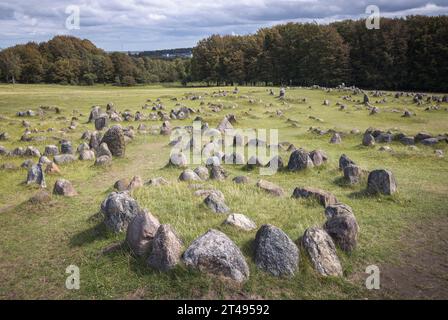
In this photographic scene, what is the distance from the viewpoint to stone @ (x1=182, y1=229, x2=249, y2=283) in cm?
824

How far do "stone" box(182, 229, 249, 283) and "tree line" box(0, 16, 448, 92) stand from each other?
69.2 meters

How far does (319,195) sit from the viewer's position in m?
12.7

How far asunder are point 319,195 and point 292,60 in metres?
75.7

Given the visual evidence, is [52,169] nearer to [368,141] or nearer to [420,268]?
[420,268]

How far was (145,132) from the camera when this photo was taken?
92.6 ft

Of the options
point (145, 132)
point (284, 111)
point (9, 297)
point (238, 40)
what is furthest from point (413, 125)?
point (238, 40)

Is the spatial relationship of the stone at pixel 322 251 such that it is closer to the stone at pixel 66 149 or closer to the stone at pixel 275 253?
the stone at pixel 275 253

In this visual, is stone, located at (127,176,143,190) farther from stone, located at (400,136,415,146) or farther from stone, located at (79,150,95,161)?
stone, located at (400,136,415,146)

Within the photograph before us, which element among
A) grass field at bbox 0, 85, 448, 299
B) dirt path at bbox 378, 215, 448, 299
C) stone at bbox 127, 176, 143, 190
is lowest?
dirt path at bbox 378, 215, 448, 299

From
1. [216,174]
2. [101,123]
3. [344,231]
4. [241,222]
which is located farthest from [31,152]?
[344,231]

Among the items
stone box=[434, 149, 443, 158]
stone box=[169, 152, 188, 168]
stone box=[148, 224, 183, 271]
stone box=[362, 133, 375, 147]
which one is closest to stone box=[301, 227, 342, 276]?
stone box=[148, 224, 183, 271]

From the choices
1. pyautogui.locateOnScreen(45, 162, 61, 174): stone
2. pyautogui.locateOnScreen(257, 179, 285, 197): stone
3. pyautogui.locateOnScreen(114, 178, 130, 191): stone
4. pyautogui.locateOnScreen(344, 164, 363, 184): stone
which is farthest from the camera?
pyautogui.locateOnScreen(45, 162, 61, 174): stone
